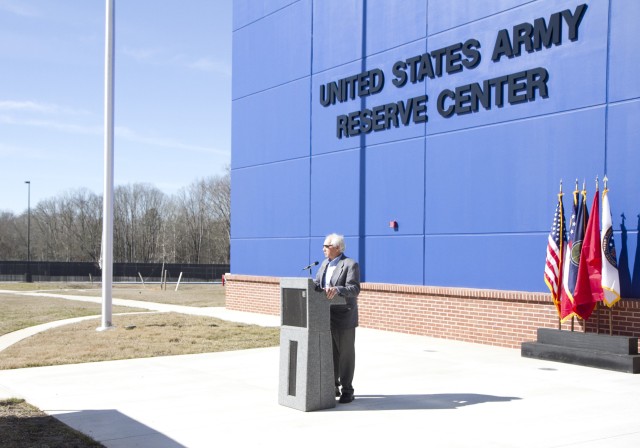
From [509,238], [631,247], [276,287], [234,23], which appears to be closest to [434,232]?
[509,238]

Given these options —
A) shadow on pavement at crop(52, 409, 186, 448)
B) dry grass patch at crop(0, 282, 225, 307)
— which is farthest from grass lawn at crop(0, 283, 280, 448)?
dry grass patch at crop(0, 282, 225, 307)

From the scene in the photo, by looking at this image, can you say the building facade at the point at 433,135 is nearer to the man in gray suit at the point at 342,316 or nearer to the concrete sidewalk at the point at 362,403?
the concrete sidewalk at the point at 362,403

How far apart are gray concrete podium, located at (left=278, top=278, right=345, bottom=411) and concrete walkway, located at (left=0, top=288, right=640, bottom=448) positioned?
6.9 inches

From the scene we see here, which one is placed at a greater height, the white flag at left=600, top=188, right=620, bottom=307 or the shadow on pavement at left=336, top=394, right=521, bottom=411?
the white flag at left=600, top=188, right=620, bottom=307

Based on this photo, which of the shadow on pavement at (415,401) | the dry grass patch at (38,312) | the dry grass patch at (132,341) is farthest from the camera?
the dry grass patch at (38,312)

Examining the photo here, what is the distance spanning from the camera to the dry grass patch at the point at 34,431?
7238mm

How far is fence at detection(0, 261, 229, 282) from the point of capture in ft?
238

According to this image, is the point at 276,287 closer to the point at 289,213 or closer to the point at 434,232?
the point at 289,213

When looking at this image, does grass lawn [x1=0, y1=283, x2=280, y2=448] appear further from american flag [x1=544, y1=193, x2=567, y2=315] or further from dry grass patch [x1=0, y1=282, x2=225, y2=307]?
dry grass patch [x1=0, y1=282, x2=225, y2=307]

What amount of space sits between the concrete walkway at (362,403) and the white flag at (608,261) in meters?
1.33

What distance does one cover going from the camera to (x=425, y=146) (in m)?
17.7

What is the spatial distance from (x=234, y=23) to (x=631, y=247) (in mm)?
16409

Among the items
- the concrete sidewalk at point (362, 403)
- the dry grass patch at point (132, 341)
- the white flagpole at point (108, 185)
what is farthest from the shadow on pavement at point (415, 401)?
the white flagpole at point (108, 185)

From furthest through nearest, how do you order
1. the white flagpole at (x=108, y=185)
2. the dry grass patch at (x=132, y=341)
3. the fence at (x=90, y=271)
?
the fence at (x=90, y=271)
the white flagpole at (x=108, y=185)
the dry grass patch at (x=132, y=341)
